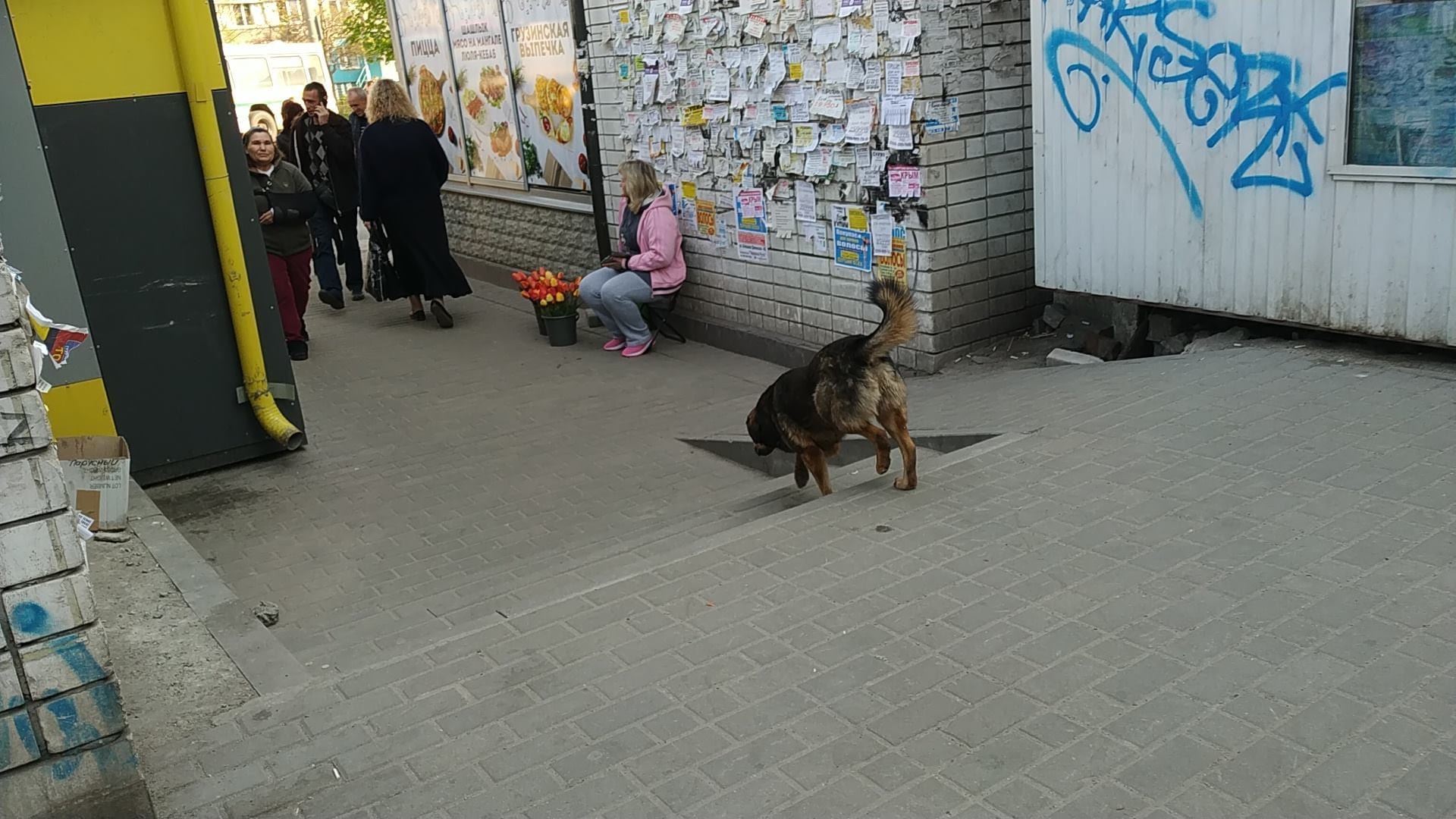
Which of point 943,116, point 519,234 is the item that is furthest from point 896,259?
point 519,234

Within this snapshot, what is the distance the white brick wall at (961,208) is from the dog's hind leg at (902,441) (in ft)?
7.63

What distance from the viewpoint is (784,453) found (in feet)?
23.0

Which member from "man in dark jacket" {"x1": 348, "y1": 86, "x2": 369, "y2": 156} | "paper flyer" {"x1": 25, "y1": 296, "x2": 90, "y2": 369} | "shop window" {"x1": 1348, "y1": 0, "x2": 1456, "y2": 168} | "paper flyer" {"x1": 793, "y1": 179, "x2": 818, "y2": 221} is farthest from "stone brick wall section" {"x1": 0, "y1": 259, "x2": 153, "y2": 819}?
"man in dark jacket" {"x1": 348, "y1": 86, "x2": 369, "y2": 156}

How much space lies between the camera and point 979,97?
7.20 meters

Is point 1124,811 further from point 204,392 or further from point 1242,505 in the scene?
point 204,392

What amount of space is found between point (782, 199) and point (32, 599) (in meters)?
6.24

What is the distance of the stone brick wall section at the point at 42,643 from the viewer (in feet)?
8.84

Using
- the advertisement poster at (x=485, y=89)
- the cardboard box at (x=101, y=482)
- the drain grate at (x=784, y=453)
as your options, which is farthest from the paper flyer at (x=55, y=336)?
the advertisement poster at (x=485, y=89)

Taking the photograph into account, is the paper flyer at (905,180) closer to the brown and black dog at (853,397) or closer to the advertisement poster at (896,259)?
the advertisement poster at (896,259)

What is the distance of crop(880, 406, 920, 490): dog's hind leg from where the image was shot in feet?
16.6

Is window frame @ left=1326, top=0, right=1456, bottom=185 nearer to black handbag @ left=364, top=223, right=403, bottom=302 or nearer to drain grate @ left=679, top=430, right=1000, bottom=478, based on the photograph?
drain grate @ left=679, top=430, right=1000, bottom=478

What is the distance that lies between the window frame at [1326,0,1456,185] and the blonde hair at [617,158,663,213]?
5.05 meters

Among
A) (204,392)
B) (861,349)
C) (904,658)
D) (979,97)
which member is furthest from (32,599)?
(979,97)

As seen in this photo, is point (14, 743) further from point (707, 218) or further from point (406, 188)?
point (406, 188)
